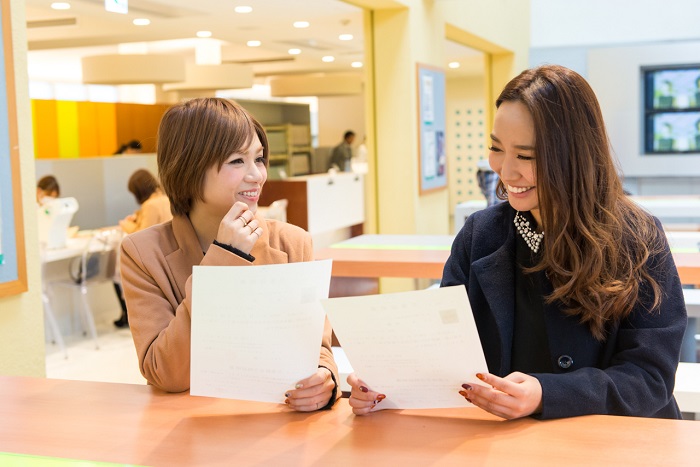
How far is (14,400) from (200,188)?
23.0 inches

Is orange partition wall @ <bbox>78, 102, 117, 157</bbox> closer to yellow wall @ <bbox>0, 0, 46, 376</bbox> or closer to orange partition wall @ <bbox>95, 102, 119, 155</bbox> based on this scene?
orange partition wall @ <bbox>95, 102, 119, 155</bbox>

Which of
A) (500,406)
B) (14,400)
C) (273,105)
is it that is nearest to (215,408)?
(14,400)

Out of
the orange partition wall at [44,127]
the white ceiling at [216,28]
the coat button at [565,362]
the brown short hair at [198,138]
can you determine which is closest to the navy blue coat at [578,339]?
the coat button at [565,362]

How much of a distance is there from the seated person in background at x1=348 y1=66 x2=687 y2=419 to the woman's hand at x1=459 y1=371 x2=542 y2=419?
0.19ft

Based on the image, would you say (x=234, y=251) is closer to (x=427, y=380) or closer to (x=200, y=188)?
(x=200, y=188)

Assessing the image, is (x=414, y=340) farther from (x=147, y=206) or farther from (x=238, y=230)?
→ (x=147, y=206)

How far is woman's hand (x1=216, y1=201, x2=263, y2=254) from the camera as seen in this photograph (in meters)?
1.74

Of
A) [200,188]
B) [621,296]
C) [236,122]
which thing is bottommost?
[621,296]

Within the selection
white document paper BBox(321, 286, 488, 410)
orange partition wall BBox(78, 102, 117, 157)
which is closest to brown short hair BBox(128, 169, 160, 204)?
orange partition wall BBox(78, 102, 117, 157)

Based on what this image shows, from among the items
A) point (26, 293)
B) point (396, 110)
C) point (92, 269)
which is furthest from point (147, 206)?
point (26, 293)

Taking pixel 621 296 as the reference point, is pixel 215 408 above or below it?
below

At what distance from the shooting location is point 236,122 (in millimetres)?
1834

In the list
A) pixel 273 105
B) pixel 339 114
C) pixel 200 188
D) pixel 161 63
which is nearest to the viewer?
pixel 200 188

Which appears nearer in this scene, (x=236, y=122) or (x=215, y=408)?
(x=215, y=408)
